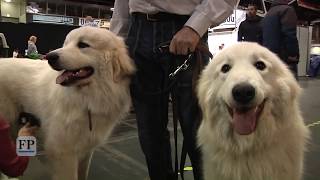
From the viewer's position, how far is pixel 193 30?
1851 millimetres

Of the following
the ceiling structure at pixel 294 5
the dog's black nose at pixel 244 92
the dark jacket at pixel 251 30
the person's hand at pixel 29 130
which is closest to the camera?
the dog's black nose at pixel 244 92

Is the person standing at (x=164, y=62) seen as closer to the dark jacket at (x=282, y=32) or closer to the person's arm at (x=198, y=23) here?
the person's arm at (x=198, y=23)

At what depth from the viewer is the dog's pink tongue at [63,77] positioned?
232cm

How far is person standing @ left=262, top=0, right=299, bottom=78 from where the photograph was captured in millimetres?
5039

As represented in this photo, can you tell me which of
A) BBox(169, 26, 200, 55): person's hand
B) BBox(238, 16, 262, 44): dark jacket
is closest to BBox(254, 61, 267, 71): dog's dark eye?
BBox(169, 26, 200, 55): person's hand

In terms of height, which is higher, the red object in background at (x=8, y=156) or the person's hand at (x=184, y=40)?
the person's hand at (x=184, y=40)

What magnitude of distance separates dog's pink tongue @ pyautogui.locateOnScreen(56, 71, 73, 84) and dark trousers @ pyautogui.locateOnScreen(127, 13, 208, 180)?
42 centimetres

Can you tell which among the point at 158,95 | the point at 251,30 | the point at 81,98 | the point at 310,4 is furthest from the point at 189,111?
the point at 310,4

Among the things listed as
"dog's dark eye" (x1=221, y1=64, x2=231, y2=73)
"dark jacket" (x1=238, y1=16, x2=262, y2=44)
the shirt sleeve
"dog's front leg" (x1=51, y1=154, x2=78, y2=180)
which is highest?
"dark jacket" (x1=238, y1=16, x2=262, y2=44)

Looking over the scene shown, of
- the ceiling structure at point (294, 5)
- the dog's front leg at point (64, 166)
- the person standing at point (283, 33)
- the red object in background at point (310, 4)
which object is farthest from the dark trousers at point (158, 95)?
the red object in background at point (310, 4)

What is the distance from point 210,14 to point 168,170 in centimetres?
96


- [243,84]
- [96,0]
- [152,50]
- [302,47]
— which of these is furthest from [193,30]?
[96,0]

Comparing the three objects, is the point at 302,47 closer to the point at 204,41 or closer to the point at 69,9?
the point at 69,9
